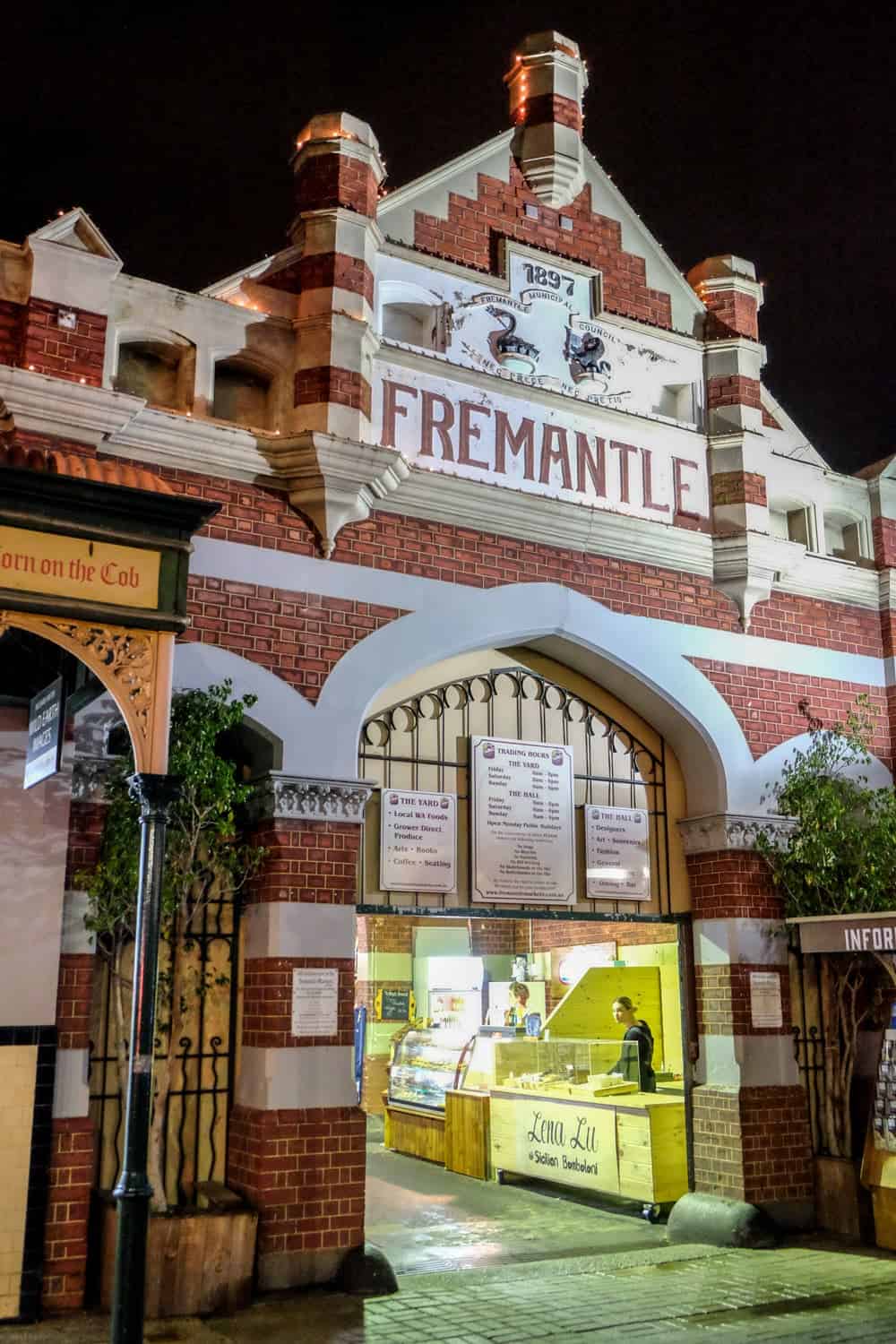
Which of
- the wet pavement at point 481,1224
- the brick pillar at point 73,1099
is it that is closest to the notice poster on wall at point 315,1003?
the brick pillar at point 73,1099

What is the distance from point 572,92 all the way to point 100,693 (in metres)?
7.67

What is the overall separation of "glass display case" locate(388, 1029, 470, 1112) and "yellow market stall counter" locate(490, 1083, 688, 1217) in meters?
1.17

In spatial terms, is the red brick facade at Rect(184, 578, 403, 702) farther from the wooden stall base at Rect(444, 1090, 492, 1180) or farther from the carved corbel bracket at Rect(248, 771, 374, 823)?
the wooden stall base at Rect(444, 1090, 492, 1180)

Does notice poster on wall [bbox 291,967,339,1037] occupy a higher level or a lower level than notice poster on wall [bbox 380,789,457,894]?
lower

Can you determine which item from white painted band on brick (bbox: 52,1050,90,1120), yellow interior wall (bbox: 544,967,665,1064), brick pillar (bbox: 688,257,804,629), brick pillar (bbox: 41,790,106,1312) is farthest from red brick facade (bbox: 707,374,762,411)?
white painted band on brick (bbox: 52,1050,90,1120)

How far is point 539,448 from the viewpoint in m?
10.5

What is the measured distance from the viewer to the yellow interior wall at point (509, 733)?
375 inches

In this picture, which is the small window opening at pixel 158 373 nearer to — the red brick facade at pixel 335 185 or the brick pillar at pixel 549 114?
the red brick facade at pixel 335 185

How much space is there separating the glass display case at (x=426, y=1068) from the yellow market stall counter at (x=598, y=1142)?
1171 millimetres

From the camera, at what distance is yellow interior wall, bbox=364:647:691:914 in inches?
375

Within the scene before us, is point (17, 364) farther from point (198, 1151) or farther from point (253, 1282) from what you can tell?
point (253, 1282)

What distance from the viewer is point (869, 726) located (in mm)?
11312

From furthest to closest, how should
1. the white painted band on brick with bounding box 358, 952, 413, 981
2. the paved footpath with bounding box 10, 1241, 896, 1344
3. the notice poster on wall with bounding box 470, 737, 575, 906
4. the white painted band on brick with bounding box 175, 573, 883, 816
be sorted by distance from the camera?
1. the white painted band on brick with bounding box 358, 952, 413, 981
2. the notice poster on wall with bounding box 470, 737, 575, 906
3. the white painted band on brick with bounding box 175, 573, 883, 816
4. the paved footpath with bounding box 10, 1241, 896, 1344

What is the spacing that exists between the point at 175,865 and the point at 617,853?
13.8 ft
